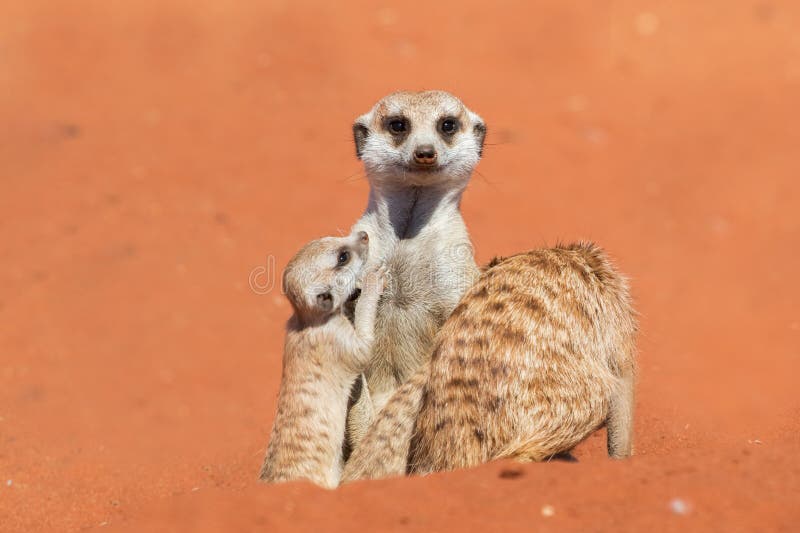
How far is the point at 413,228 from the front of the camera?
13.8ft

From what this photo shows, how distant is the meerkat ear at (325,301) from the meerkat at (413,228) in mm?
277

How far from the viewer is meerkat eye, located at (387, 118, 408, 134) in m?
4.36

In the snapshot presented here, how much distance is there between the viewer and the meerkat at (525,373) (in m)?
3.26

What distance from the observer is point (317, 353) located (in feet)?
12.6

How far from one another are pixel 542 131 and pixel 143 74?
380cm

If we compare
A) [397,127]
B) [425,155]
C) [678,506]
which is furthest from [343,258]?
[678,506]

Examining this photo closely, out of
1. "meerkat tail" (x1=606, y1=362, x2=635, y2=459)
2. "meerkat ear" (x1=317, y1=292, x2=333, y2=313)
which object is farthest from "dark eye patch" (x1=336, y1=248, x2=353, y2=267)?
"meerkat tail" (x1=606, y1=362, x2=635, y2=459)

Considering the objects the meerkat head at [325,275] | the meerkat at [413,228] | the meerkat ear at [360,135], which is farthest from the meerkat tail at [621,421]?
the meerkat ear at [360,135]

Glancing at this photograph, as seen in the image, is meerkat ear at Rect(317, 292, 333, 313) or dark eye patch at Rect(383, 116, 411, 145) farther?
dark eye patch at Rect(383, 116, 411, 145)

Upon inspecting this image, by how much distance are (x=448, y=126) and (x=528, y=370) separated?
4.72 ft

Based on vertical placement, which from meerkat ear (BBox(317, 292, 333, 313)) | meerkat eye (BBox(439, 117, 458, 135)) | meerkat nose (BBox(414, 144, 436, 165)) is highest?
meerkat eye (BBox(439, 117, 458, 135))

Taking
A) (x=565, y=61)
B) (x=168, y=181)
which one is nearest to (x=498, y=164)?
(x=565, y=61)

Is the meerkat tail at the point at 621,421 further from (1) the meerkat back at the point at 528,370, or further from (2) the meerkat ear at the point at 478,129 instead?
(2) the meerkat ear at the point at 478,129

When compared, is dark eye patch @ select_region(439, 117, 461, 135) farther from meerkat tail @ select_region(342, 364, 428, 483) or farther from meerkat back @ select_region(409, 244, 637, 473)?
meerkat tail @ select_region(342, 364, 428, 483)
